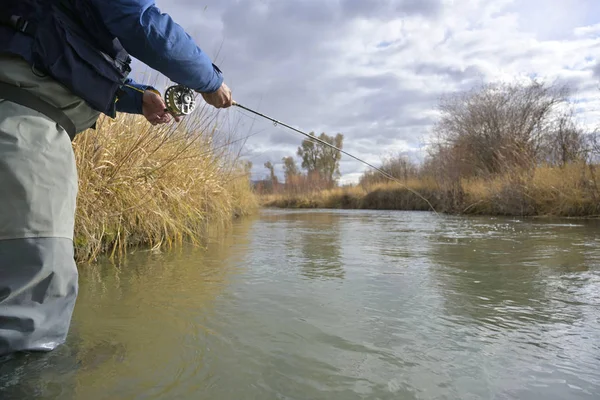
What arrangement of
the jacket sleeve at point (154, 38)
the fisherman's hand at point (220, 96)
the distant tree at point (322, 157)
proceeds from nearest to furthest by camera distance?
the jacket sleeve at point (154, 38) < the fisherman's hand at point (220, 96) < the distant tree at point (322, 157)

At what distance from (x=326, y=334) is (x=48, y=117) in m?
1.21

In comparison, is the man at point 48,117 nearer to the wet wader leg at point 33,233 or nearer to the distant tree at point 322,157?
the wet wader leg at point 33,233

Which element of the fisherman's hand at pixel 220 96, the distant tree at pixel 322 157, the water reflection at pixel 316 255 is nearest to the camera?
the fisherman's hand at pixel 220 96

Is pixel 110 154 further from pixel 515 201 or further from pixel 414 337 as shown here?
pixel 515 201

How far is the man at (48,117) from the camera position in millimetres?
1052

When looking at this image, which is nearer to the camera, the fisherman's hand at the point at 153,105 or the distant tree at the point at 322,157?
the fisherman's hand at the point at 153,105

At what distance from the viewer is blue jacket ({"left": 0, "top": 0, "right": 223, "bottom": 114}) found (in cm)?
109

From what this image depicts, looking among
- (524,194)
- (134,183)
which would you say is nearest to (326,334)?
(134,183)

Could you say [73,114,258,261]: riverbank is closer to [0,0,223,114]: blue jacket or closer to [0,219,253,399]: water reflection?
[0,219,253,399]: water reflection

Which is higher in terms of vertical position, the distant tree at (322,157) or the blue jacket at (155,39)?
the distant tree at (322,157)

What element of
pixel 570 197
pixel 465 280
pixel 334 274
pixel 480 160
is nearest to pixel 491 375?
pixel 465 280

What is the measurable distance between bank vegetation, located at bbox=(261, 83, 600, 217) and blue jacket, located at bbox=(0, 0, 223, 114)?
111 inches

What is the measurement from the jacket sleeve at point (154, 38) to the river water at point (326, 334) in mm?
977

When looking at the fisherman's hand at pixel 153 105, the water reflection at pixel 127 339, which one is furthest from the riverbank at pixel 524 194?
the fisherman's hand at pixel 153 105
